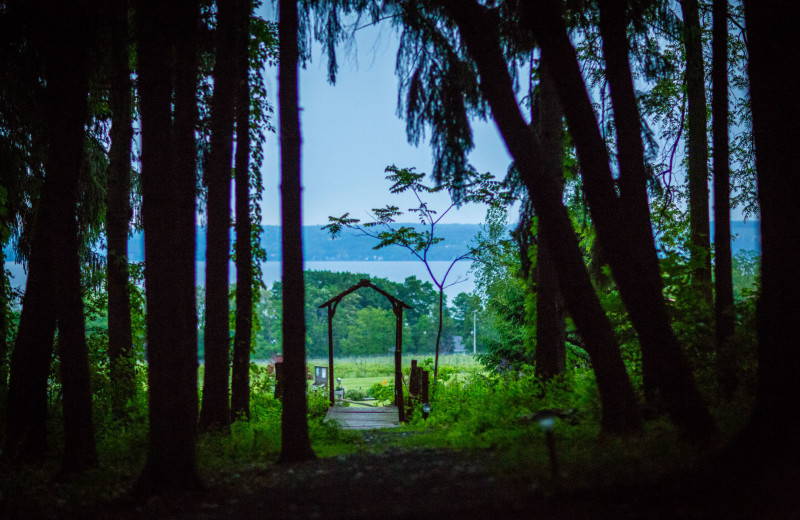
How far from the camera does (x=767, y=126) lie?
4.28 metres

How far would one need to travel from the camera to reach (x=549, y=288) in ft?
31.3

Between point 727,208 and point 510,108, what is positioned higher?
point 510,108

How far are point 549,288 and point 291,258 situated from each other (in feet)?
14.2

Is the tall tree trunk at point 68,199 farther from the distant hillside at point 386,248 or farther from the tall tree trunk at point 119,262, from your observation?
the tall tree trunk at point 119,262

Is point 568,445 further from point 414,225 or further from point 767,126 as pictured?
point 414,225

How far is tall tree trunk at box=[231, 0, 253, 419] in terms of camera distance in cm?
1076

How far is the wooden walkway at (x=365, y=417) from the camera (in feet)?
42.2

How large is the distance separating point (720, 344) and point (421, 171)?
32.6ft

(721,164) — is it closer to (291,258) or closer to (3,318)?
(291,258)

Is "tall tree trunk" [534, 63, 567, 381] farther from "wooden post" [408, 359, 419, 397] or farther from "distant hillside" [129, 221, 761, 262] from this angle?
"wooden post" [408, 359, 419, 397]

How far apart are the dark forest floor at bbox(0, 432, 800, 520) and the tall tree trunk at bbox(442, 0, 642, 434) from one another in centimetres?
136

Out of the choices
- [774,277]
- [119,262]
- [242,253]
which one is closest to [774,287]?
[774,277]

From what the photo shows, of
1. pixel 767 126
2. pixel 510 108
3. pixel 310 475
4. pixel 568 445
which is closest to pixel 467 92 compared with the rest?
pixel 510 108

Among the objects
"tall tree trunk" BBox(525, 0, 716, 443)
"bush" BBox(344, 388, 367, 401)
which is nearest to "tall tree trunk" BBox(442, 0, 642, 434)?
"tall tree trunk" BBox(525, 0, 716, 443)
